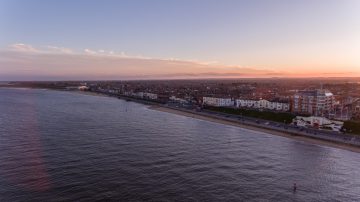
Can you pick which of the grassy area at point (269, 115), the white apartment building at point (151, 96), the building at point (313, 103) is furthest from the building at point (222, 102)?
the white apartment building at point (151, 96)

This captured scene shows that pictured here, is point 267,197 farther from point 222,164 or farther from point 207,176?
point 222,164

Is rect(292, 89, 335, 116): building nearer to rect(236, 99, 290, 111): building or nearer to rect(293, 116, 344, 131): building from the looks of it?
rect(236, 99, 290, 111): building

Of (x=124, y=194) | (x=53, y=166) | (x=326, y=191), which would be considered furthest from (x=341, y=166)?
(x=53, y=166)

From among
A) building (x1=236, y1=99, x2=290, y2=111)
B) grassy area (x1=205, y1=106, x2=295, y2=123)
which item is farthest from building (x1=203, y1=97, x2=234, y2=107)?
grassy area (x1=205, y1=106, x2=295, y2=123)

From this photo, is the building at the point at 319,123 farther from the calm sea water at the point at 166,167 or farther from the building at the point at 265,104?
the building at the point at 265,104

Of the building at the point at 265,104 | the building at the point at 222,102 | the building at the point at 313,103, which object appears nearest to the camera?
the building at the point at 313,103

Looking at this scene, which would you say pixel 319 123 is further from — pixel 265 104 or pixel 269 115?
pixel 265 104
